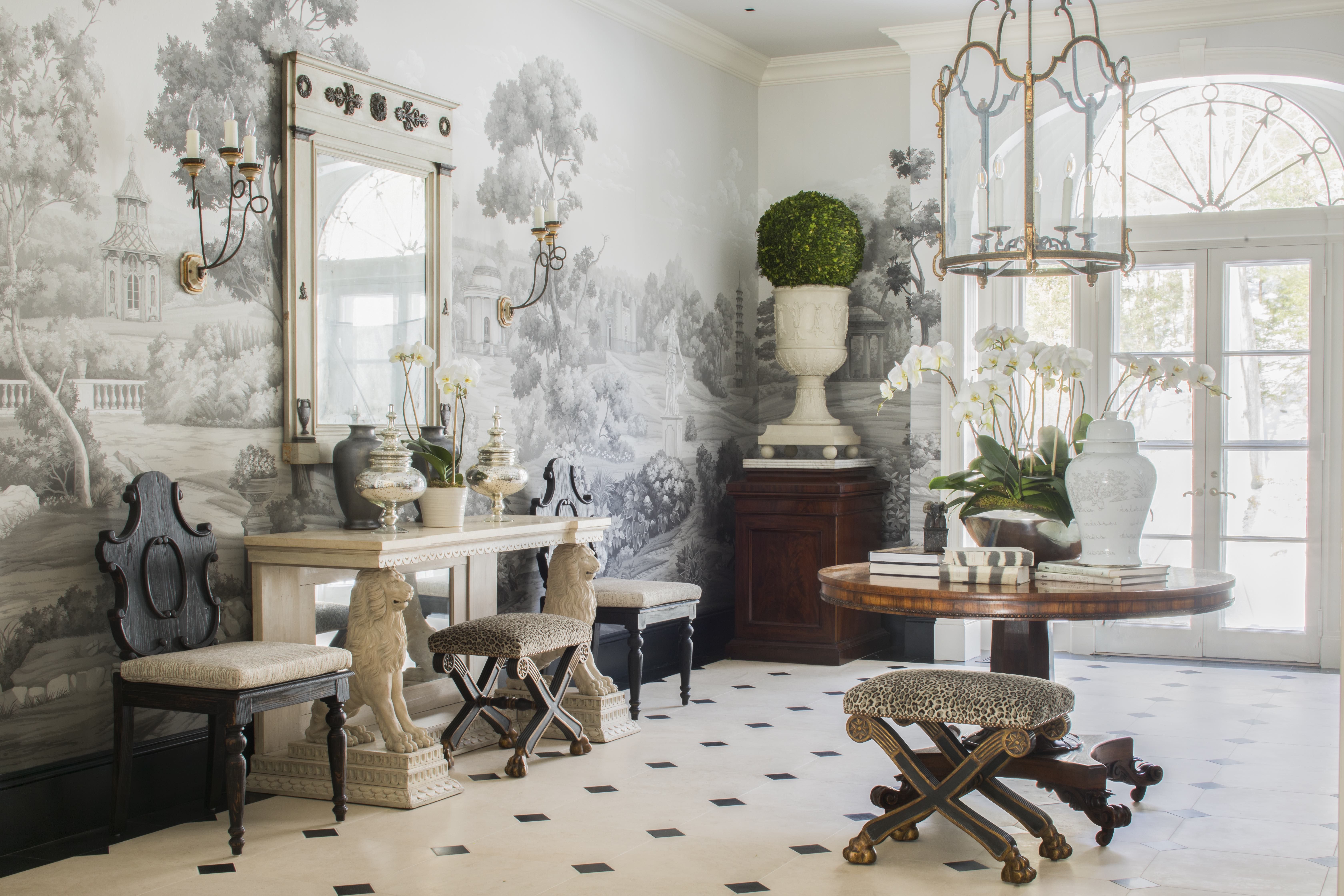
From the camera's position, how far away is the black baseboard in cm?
379

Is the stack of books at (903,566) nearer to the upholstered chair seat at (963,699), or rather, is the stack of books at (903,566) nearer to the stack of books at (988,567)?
the stack of books at (988,567)

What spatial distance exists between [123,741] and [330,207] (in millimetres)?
2057

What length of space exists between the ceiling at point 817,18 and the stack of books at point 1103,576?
4.01 metres

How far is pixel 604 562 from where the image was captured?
6.58 metres

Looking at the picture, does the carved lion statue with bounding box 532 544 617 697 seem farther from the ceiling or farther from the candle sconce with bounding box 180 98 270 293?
the ceiling

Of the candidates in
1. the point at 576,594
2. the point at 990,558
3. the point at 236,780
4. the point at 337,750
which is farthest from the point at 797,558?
the point at 236,780

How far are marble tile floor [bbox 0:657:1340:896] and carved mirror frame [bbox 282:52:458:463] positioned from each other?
1.43 meters

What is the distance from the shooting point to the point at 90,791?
13.2 ft

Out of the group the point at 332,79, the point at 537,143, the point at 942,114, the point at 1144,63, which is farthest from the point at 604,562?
the point at 1144,63

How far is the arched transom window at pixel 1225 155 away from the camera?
688 centimetres

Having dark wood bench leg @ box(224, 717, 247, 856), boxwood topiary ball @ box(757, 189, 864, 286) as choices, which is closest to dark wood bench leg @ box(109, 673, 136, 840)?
dark wood bench leg @ box(224, 717, 247, 856)

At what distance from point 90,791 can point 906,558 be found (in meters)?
2.68

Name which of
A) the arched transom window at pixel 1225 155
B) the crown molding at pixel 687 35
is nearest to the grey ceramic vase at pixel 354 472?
the crown molding at pixel 687 35

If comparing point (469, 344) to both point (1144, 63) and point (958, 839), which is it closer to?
point (958, 839)
